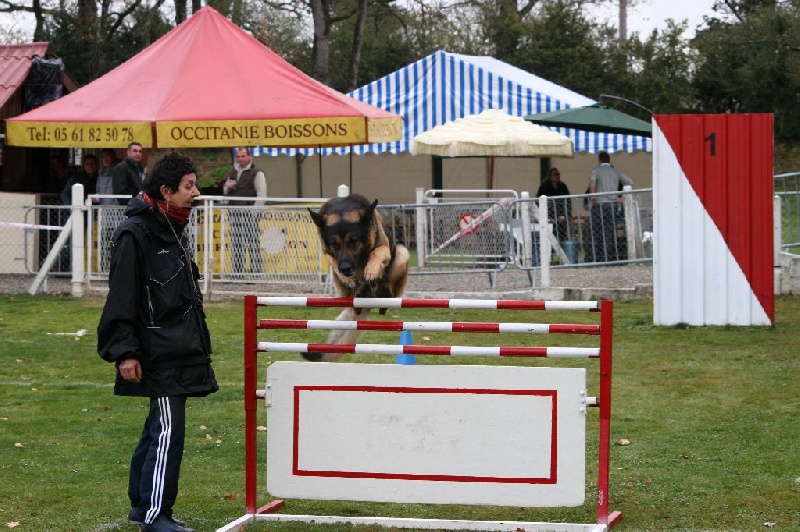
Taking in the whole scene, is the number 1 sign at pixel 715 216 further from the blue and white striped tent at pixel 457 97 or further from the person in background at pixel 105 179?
the blue and white striped tent at pixel 457 97

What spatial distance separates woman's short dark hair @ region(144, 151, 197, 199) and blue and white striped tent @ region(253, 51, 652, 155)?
20.5 m

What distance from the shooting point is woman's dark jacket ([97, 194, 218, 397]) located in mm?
5738

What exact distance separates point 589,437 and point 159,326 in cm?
376

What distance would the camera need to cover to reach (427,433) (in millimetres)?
6207

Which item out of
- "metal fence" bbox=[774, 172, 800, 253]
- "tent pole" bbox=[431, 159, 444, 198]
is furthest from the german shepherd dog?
"tent pole" bbox=[431, 159, 444, 198]

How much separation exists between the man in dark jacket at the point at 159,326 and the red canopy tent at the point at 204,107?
9.80 m

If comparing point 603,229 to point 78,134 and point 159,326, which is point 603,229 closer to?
point 78,134

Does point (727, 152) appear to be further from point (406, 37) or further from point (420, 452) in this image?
point (406, 37)

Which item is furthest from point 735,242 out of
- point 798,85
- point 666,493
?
point 798,85

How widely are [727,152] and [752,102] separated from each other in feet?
81.9

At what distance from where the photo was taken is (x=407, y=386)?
6.21m

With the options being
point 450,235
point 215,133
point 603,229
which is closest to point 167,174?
point 215,133

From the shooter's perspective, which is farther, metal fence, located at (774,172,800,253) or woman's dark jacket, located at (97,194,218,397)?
metal fence, located at (774,172,800,253)

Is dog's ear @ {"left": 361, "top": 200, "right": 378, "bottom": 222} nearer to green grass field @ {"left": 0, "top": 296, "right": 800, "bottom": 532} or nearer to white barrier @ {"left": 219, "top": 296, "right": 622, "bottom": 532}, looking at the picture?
white barrier @ {"left": 219, "top": 296, "right": 622, "bottom": 532}
